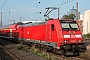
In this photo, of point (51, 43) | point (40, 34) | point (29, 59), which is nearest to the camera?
point (29, 59)

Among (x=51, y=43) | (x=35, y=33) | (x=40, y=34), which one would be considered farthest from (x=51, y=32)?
(x=35, y=33)

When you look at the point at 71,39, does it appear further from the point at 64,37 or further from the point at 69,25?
the point at 69,25

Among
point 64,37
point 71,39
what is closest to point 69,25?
point 71,39

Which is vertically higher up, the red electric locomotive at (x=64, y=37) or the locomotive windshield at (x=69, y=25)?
the locomotive windshield at (x=69, y=25)

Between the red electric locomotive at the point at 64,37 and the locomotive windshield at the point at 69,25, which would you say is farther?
the locomotive windshield at the point at 69,25

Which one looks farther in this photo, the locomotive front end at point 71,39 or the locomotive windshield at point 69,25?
the locomotive windshield at point 69,25

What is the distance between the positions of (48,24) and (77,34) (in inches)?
115

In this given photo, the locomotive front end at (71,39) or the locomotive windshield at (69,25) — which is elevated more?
the locomotive windshield at (69,25)

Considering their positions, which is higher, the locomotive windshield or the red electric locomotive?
the locomotive windshield

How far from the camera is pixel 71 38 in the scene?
1549 cm

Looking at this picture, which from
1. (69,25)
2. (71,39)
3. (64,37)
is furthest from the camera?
(69,25)

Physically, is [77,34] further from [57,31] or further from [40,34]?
[40,34]

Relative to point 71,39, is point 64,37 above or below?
above

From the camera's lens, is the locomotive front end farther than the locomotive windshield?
No
